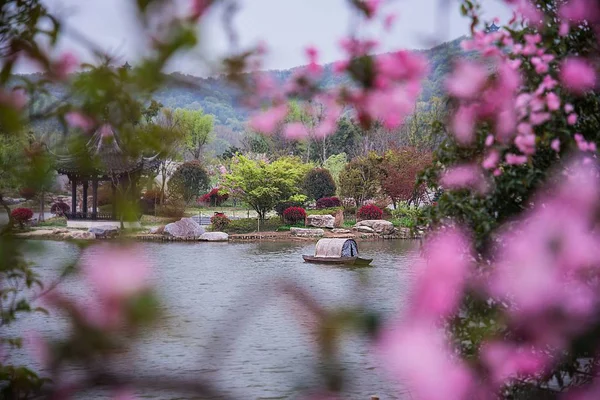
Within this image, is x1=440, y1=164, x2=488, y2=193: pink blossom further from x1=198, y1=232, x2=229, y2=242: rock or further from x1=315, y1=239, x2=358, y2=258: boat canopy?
x1=198, y1=232, x2=229, y2=242: rock

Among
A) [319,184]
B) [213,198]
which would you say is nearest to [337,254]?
[319,184]

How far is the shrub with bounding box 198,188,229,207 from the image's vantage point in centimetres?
3169

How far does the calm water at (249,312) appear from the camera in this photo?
1.96 feet

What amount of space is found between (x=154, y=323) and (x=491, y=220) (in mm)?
3047

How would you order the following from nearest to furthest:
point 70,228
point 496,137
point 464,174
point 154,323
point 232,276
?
1. point 154,323
2. point 496,137
3. point 464,174
4. point 232,276
5. point 70,228

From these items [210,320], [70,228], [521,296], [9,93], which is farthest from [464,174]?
[70,228]

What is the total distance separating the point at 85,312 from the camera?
0.54 m

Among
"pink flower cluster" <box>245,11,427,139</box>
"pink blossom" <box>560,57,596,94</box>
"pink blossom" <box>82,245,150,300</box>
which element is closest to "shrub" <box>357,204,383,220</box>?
"pink blossom" <box>560,57,596,94</box>

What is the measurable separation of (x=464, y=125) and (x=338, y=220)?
21.1 metres

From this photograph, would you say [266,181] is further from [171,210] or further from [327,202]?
[171,210]

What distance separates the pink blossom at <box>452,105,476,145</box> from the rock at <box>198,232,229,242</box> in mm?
18091

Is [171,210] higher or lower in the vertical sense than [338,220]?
lower

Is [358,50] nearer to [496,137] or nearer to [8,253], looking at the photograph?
[8,253]

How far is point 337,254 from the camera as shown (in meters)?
15.8
